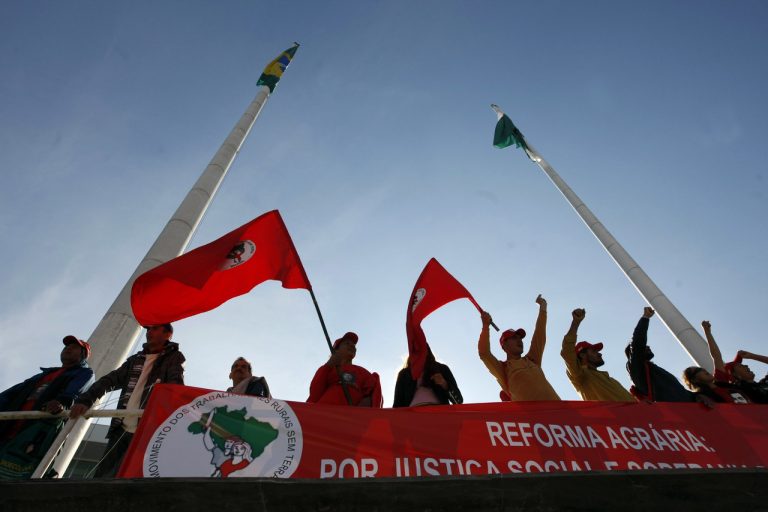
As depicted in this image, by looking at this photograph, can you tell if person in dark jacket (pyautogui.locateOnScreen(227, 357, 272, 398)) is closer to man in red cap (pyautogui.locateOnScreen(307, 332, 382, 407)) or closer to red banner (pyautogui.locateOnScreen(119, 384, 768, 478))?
man in red cap (pyautogui.locateOnScreen(307, 332, 382, 407))

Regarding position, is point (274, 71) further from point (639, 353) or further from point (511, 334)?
point (639, 353)

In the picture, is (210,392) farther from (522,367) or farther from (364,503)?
(522,367)

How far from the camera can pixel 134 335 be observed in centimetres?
612

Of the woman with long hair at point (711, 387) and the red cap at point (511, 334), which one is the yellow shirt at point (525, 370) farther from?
the woman with long hair at point (711, 387)

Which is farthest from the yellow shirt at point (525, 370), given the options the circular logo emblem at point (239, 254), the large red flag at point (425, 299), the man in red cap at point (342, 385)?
the circular logo emblem at point (239, 254)

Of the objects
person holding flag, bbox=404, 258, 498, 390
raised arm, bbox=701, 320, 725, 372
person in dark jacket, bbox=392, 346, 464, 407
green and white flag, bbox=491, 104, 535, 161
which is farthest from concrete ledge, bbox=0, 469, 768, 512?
green and white flag, bbox=491, 104, 535, 161

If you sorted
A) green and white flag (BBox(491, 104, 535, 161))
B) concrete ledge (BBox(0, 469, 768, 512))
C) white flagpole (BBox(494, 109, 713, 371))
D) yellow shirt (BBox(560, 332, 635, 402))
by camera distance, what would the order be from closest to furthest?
1. concrete ledge (BBox(0, 469, 768, 512))
2. yellow shirt (BBox(560, 332, 635, 402))
3. white flagpole (BBox(494, 109, 713, 371))
4. green and white flag (BBox(491, 104, 535, 161))

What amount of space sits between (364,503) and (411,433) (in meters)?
0.84

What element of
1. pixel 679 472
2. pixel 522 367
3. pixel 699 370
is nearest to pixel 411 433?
pixel 679 472

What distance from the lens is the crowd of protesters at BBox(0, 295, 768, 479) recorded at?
416 centimetres

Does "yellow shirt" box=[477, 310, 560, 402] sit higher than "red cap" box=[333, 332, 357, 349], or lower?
lower

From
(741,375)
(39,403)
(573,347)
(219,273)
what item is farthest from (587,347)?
(39,403)

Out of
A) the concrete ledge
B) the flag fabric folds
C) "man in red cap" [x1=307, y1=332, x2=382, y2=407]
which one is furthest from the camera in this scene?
the flag fabric folds

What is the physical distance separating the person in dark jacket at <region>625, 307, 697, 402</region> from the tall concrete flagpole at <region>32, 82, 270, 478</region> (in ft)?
17.8
